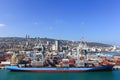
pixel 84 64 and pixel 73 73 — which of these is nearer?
pixel 73 73

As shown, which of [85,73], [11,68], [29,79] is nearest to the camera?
[29,79]

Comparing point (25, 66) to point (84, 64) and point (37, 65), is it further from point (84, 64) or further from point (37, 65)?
point (84, 64)

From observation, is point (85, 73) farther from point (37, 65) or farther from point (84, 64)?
point (37, 65)

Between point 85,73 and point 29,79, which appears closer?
point 29,79

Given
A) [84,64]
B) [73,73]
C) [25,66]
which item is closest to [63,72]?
[73,73]

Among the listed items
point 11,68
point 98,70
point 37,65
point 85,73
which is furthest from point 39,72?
point 98,70

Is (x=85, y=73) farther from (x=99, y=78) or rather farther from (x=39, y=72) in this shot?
(x=39, y=72)

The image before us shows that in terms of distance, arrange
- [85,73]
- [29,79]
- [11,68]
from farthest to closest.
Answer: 1. [11,68]
2. [85,73]
3. [29,79]
